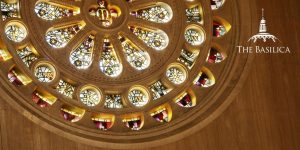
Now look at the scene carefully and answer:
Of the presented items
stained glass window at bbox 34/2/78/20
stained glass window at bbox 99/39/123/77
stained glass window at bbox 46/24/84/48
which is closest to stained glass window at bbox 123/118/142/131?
stained glass window at bbox 99/39/123/77

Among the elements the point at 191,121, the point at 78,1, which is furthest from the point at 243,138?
the point at 78,1

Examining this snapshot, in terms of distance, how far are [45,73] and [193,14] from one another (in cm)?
259

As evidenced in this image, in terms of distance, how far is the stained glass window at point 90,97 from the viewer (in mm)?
15242

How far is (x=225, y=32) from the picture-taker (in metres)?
16.4

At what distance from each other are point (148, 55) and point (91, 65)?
888mm

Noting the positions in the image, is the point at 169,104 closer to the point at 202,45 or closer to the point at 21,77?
the point at 202,45

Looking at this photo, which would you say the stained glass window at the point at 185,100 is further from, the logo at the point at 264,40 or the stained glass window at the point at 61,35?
the stained glass window at the point at 61,35

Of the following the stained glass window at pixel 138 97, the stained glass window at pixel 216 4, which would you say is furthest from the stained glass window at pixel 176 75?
the stained glass window at pixel 216 4

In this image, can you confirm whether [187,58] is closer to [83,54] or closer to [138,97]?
[138,97]

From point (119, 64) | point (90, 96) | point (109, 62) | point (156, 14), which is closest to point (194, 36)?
point (156, 14)

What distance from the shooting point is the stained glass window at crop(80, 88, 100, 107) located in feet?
50.0

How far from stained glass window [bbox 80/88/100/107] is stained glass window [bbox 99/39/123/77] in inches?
14.2

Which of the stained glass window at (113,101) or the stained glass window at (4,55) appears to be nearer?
the stained glass window at (4,55)

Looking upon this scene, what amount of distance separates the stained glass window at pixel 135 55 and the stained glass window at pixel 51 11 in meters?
0.85
